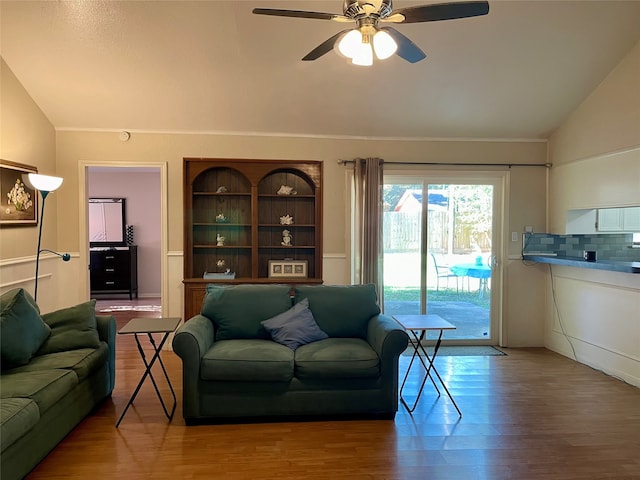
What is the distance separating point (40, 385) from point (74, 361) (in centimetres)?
43

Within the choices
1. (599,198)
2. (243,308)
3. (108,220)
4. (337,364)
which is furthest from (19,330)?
(108,220)

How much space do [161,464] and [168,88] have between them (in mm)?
3334

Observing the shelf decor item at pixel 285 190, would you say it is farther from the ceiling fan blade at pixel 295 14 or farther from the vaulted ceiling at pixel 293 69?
the ceiling fan blade at pixel 295 14

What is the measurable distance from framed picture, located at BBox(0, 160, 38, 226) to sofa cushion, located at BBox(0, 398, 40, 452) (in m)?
2.18

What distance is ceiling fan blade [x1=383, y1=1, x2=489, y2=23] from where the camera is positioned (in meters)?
2.22

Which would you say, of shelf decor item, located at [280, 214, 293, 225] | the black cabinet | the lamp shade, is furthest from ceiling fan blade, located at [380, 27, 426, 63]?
Result: the black cabinet

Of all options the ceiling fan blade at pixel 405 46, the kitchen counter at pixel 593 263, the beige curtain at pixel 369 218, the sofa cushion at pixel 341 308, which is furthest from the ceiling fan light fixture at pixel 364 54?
the kitchen counter at pixel 593 263

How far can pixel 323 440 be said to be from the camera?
9.59 ft

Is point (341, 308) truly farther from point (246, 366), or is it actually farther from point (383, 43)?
point (383, 43)

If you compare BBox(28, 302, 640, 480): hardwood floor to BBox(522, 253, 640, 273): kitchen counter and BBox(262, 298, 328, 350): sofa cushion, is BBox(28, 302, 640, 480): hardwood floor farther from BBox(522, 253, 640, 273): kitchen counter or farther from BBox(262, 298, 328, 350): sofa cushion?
BBox(522, 253, 640, 273): kitchen counter

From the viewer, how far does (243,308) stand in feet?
12.1

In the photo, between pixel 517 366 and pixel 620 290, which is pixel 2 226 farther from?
pixel 620 290

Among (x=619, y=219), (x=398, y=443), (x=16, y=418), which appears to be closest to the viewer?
(x=16, y=418)

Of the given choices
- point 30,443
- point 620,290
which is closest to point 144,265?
point 30,443
